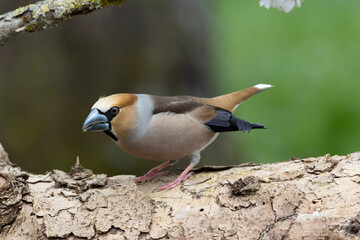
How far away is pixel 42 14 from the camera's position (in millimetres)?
3287

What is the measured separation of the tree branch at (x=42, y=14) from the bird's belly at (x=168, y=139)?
3.18 feet

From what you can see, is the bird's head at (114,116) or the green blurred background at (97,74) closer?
the bird's head at (114,116)

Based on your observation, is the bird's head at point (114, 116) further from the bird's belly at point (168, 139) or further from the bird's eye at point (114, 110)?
the bird's belly at point (168, 139)

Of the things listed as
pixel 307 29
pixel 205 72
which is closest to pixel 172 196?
pixel 205 72

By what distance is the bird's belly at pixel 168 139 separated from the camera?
151 inches

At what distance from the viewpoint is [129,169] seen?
593 centimetres

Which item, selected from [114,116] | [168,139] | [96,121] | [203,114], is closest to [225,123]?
[203,114]

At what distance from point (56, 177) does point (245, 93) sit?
1850 millimetres

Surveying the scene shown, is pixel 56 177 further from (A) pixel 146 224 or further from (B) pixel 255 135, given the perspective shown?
(B) pixel 255 135

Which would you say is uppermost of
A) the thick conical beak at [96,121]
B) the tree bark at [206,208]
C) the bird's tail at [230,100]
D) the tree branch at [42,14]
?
the tree branch at [42,14]

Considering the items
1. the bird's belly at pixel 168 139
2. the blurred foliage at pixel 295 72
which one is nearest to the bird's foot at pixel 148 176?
the bird's belly at pixel 168 139

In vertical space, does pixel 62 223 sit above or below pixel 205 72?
below

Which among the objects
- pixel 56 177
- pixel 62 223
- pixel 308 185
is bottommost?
pixel 308 185

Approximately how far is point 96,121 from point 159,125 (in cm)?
50
